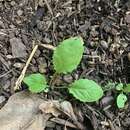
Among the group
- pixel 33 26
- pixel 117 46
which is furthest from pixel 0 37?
pixel 117 46

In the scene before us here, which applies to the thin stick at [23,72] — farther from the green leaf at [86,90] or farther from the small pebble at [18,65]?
the green leaf at [86,90]

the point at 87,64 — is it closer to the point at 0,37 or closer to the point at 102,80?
the point at 102,80

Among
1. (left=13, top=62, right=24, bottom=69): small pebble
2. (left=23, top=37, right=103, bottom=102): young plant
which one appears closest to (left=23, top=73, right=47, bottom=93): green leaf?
(left=23, top=37, right=103, bottom=102): young plant

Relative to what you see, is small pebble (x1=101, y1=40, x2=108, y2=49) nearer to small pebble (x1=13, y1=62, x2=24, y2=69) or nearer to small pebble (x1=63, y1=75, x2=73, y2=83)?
small pebble (x1=63, y1=75, x2=73, y2=83)

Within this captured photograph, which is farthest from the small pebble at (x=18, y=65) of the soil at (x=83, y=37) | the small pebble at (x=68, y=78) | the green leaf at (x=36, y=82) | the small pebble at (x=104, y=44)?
the small pebble at (x=104, y=44)

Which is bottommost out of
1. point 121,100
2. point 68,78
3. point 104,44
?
point 121,100

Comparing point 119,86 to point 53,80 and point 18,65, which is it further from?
point 18,65

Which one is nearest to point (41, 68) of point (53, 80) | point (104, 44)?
point (53, 80)
